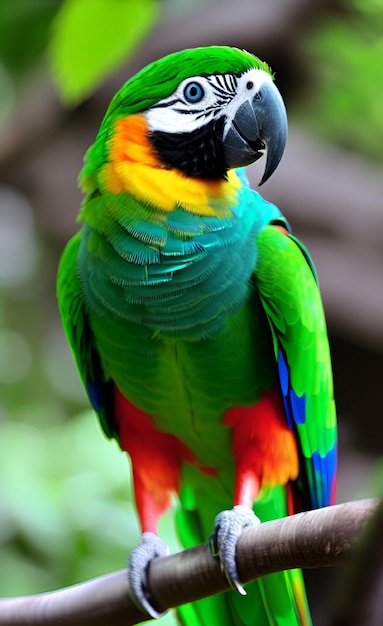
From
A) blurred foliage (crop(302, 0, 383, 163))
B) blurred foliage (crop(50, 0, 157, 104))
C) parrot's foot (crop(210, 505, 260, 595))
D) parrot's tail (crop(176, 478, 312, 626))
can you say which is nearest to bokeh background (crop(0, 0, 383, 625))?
blurred foliage (crop(302, 0, 383, 163))

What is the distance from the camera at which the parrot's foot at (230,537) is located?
3.28ft

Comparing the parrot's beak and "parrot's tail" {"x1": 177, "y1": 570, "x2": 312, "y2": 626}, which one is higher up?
the parrot's beak

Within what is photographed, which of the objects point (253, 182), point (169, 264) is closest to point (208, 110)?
point (169, 264)

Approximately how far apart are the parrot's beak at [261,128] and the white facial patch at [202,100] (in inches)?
0.5

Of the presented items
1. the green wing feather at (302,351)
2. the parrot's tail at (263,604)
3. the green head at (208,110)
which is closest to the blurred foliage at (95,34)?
the green head at (208,110)

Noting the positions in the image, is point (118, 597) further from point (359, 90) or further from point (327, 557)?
point (359, 90)

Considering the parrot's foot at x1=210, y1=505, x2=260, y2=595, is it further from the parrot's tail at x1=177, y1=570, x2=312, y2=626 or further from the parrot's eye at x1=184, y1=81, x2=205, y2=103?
the parrot's eye at x1=184, y1=81, x2=205, y2=103

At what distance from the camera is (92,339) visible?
1347 millimetres

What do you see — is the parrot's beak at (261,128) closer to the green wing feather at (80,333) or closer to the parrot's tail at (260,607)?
the green wing feather at (80,333)

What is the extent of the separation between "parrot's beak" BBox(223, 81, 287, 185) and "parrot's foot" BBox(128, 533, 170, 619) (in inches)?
24.9

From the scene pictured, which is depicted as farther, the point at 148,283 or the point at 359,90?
the point at 359,90

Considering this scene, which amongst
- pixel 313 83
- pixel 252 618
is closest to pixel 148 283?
pixel 252 618

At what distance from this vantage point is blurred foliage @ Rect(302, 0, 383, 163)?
62.7 inches

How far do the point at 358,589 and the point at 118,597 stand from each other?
88 cm
